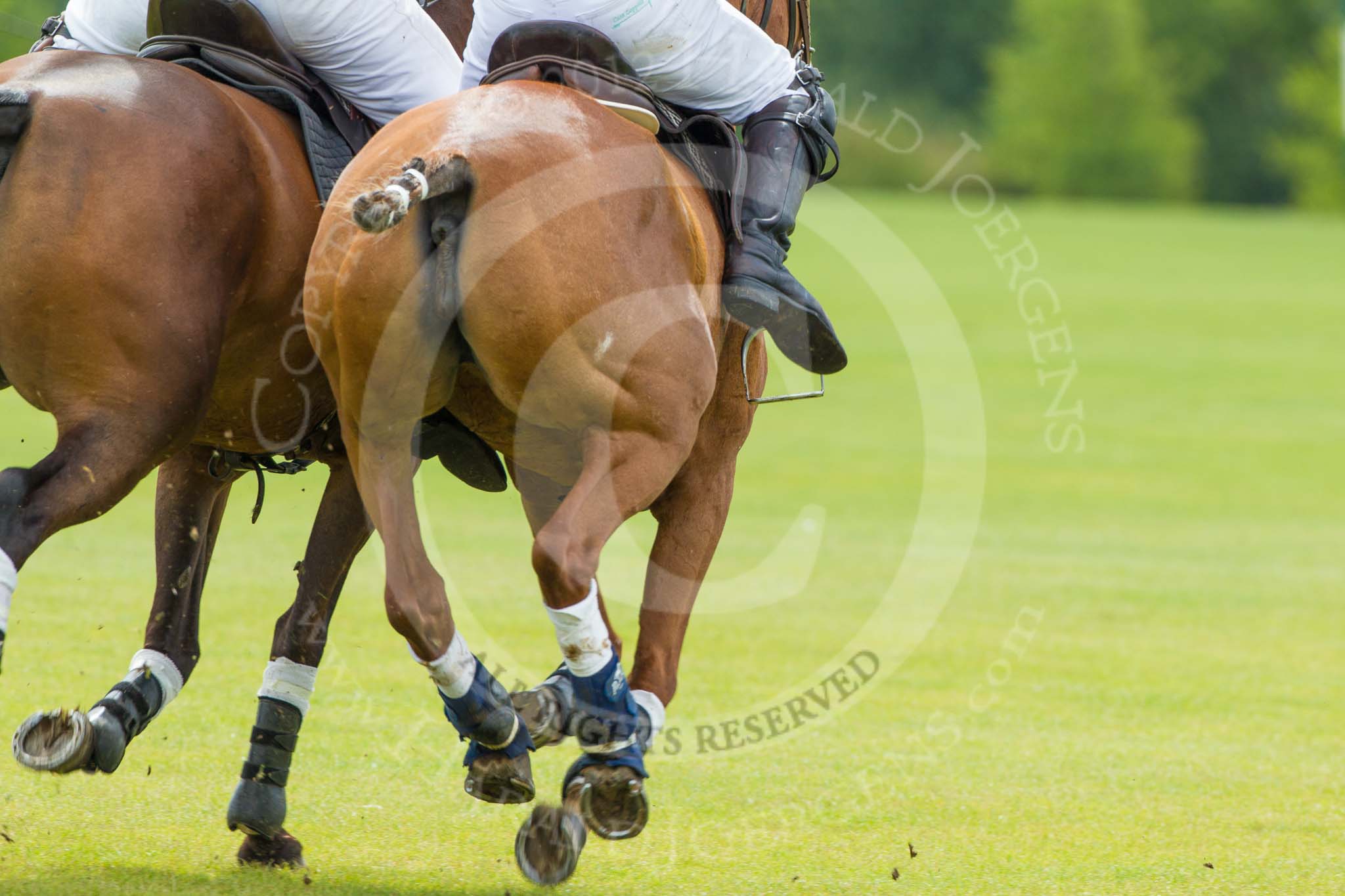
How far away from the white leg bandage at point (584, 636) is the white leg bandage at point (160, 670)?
1521mm

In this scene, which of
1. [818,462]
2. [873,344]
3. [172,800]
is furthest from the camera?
[873,344]

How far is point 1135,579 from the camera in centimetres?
1041

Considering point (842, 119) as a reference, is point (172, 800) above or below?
below

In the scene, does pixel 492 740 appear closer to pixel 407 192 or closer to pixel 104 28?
pixel 407 192

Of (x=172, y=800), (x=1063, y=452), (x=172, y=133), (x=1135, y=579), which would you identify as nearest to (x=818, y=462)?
(x=1063, y=452)

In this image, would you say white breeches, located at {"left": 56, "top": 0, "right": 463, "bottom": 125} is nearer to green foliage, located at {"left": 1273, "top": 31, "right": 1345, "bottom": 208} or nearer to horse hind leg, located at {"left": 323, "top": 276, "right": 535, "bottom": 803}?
horse hind leg, located at {"left": 323, "top": 276, "right": 535, "bottom": 803}

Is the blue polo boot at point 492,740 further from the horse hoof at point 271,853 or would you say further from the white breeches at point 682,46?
the white breeches at point 682,46

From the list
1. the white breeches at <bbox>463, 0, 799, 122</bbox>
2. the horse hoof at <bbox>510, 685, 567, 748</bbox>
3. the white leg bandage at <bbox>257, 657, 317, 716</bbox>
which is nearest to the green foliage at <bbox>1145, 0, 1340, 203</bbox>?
the white breeches at <bbox>463, 0, 799, 122</bbox>

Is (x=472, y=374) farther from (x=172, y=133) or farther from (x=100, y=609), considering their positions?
(x=100, y=609)

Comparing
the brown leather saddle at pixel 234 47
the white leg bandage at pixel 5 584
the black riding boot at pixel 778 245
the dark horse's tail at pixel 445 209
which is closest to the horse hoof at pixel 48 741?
the white leg bandage at pixel 5 584

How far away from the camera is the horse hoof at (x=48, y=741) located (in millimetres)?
4230

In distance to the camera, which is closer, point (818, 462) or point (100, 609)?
point (100, 609)

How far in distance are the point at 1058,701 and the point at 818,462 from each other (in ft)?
26.0

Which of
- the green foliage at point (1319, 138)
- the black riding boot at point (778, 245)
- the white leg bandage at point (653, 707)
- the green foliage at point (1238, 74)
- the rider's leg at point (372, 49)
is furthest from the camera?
the green foliage at point (1238, 74)
